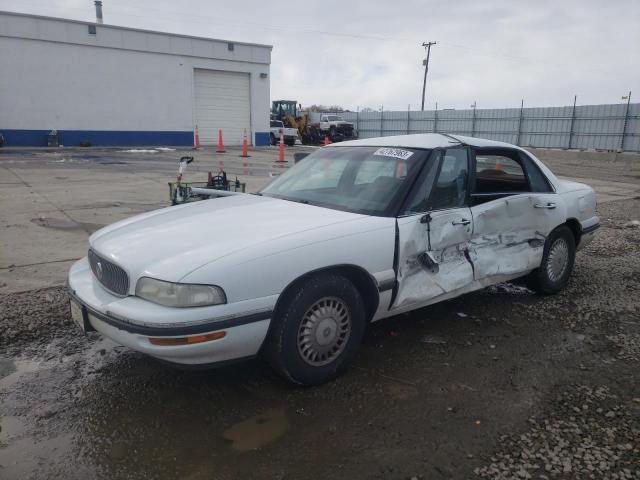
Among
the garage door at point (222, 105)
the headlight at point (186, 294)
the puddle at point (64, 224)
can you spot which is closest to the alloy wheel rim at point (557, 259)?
the headlight at point (186, 294)

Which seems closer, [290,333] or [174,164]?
[290,333]

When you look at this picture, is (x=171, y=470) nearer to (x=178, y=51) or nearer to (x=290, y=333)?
(x=290, y=333)

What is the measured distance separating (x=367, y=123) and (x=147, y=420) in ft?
132

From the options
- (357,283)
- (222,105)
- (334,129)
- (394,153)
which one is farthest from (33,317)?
(334,129)

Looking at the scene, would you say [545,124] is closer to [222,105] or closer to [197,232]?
[222,105]

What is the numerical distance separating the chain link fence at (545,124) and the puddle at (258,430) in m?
28.4

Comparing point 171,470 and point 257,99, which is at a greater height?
point 257,99

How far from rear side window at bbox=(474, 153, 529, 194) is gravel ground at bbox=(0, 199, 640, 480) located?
1137 millimetres

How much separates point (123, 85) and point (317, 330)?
84.4ft

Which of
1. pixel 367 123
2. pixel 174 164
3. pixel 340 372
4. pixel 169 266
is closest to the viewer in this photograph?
pixel 169 266

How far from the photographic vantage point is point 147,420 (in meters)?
2.71

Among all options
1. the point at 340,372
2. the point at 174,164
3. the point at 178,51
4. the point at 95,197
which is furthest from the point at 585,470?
the point at 178,51

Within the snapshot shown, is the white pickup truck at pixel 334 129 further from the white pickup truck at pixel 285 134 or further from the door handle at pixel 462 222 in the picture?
the door handle at pixel 462 222

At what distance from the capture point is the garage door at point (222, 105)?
28.0m
